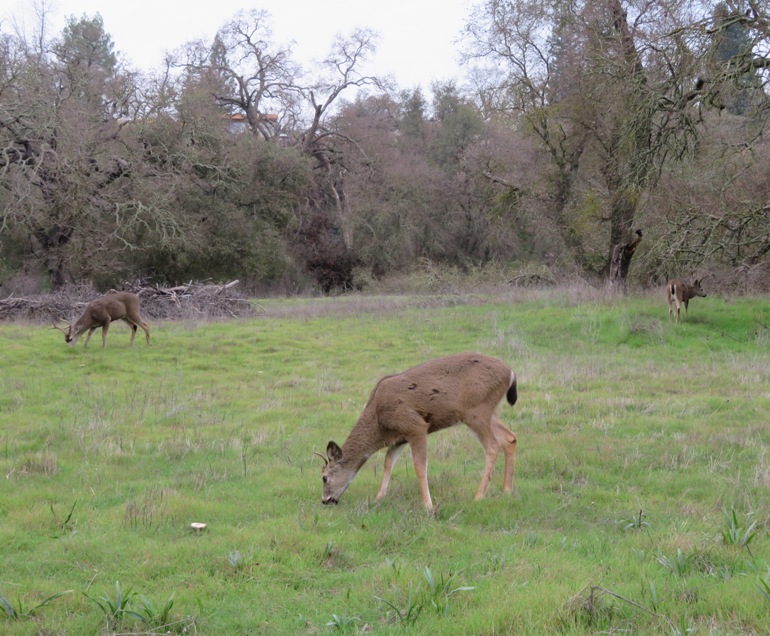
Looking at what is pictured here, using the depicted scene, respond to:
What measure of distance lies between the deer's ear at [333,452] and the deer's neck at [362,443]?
7 centimetres

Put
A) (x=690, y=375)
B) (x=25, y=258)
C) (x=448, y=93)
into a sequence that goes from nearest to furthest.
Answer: (x=690, y=375), (x=25, y=258), (x=448, y=93)

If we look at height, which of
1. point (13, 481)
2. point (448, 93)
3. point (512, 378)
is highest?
point (448, 93)

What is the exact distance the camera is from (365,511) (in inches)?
270

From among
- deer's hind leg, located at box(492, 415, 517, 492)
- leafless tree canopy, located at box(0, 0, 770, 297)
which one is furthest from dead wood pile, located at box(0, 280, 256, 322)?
deer's hind leg, located at box(492, 415, 517, 492)

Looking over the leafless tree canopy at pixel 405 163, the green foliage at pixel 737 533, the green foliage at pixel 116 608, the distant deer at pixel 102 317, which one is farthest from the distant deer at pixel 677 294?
the green foliage at pixel 116 608

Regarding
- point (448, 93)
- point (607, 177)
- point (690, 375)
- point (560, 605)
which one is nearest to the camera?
point (560, 605)

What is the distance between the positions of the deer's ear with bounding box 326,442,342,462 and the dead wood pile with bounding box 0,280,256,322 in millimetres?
18172

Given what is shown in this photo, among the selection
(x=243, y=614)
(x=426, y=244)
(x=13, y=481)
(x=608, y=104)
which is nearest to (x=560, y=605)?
(x=243, y=614)

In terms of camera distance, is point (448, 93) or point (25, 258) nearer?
point (25, 258)

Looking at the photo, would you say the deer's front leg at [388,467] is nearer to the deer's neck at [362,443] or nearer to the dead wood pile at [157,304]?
the deer's neck at [362,443]

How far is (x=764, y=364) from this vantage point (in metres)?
14.7

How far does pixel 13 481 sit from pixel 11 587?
2839mm

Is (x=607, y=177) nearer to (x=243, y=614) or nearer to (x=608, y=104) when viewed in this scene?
(x=608, y=104)

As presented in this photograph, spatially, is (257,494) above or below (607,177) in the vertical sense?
below
